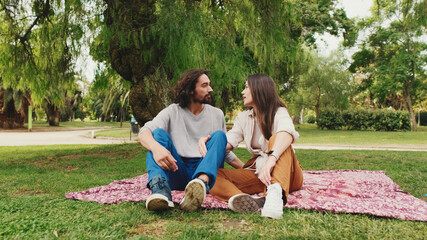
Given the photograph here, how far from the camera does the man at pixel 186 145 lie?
7.79 feet

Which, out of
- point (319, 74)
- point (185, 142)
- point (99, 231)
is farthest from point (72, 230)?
point (319, 74)

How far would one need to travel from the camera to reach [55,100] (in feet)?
23.8

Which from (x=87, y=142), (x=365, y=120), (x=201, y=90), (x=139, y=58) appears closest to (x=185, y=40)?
(x=139, y=58)

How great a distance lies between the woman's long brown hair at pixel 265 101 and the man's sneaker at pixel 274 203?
1.94 ft

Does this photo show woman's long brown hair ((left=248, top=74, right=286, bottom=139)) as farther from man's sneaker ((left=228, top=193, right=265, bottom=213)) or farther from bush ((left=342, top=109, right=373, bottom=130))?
bush ((left=342, top=109, right=373, bottom=130))

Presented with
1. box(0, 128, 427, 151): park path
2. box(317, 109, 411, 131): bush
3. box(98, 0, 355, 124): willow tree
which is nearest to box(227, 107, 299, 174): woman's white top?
box(98, 0, 355, 124): willow tree

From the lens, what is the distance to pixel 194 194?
2314 mm

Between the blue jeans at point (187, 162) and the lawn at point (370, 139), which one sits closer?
the blue jeans at point (187, 162)

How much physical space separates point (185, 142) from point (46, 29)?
504 centimetres

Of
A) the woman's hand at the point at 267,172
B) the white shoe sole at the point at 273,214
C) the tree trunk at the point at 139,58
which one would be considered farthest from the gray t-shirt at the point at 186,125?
the tree trunk at the point at 139,58

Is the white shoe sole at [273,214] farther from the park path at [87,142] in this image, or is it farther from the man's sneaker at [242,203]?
the park path at [87,142]

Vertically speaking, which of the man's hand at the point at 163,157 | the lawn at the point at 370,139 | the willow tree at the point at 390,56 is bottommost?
the lawn at the point at 370,139

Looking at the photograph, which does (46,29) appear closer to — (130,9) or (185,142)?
(130,9)

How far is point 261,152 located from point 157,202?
1028mm
